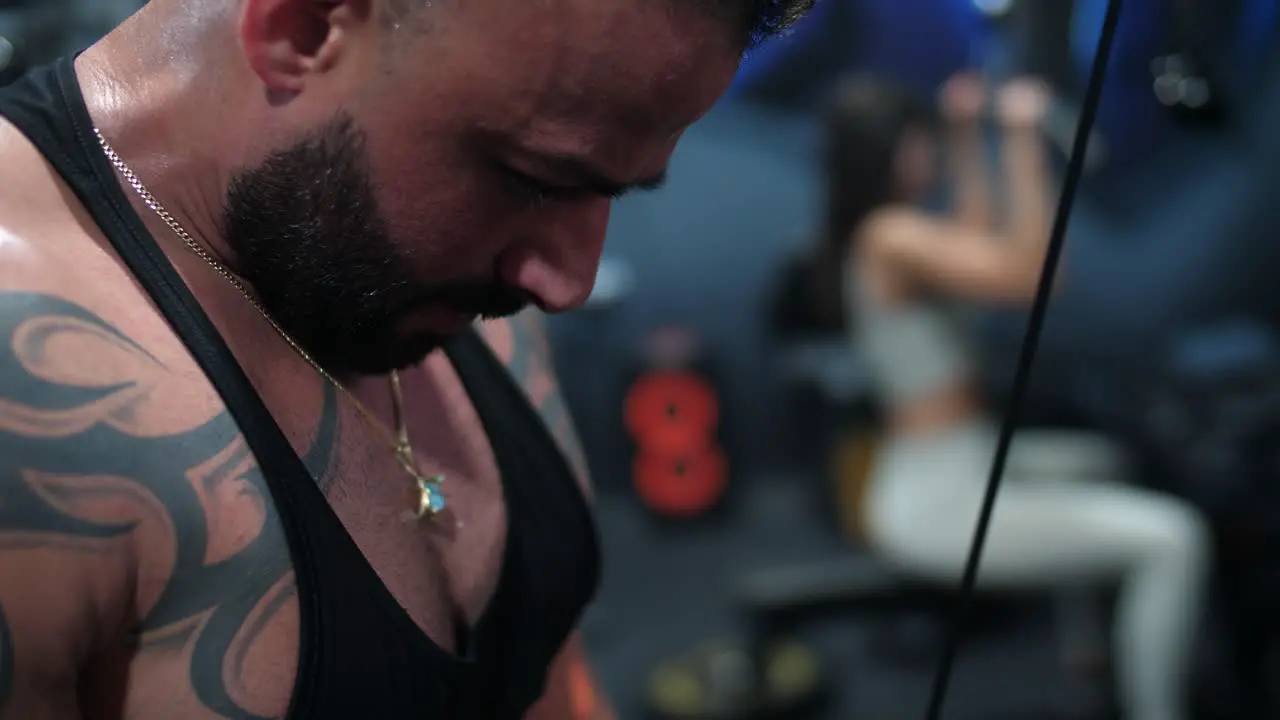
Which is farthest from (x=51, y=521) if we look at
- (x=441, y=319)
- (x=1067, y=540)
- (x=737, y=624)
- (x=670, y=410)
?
(x=670, y=410)

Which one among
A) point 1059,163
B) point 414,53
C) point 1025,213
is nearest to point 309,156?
point 414,53

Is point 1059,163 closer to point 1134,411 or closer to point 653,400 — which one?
point 1134,411

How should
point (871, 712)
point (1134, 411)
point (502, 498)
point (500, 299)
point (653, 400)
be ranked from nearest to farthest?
1. point (500, 299)
2. point (502, 498)
3. point (871, 712)
4. point (1134, 411)
5. point (653, 400)

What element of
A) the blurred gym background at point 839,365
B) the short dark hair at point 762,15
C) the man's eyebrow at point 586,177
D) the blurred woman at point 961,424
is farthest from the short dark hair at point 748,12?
the blurred gym background at point 839,365

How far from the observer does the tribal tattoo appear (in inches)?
20.7

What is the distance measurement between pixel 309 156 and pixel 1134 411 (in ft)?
7.47

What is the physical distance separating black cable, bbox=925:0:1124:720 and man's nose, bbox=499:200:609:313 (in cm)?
26

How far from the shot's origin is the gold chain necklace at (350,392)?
2.06 ft

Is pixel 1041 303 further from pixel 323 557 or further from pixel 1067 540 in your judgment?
pixel 1067 540

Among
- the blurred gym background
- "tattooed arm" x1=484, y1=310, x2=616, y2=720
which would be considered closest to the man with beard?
"tattooed arm" x1=484, y1=310, x2=616, y2=720

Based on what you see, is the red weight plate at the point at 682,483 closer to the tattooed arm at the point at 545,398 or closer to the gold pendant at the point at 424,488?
the tattooed arm at the point at 545,398

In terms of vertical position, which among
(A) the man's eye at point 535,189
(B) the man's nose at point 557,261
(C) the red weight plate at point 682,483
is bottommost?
(C) the red weight plate at point 682,483

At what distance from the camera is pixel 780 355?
9.92 ft

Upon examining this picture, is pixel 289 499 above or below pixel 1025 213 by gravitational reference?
below
